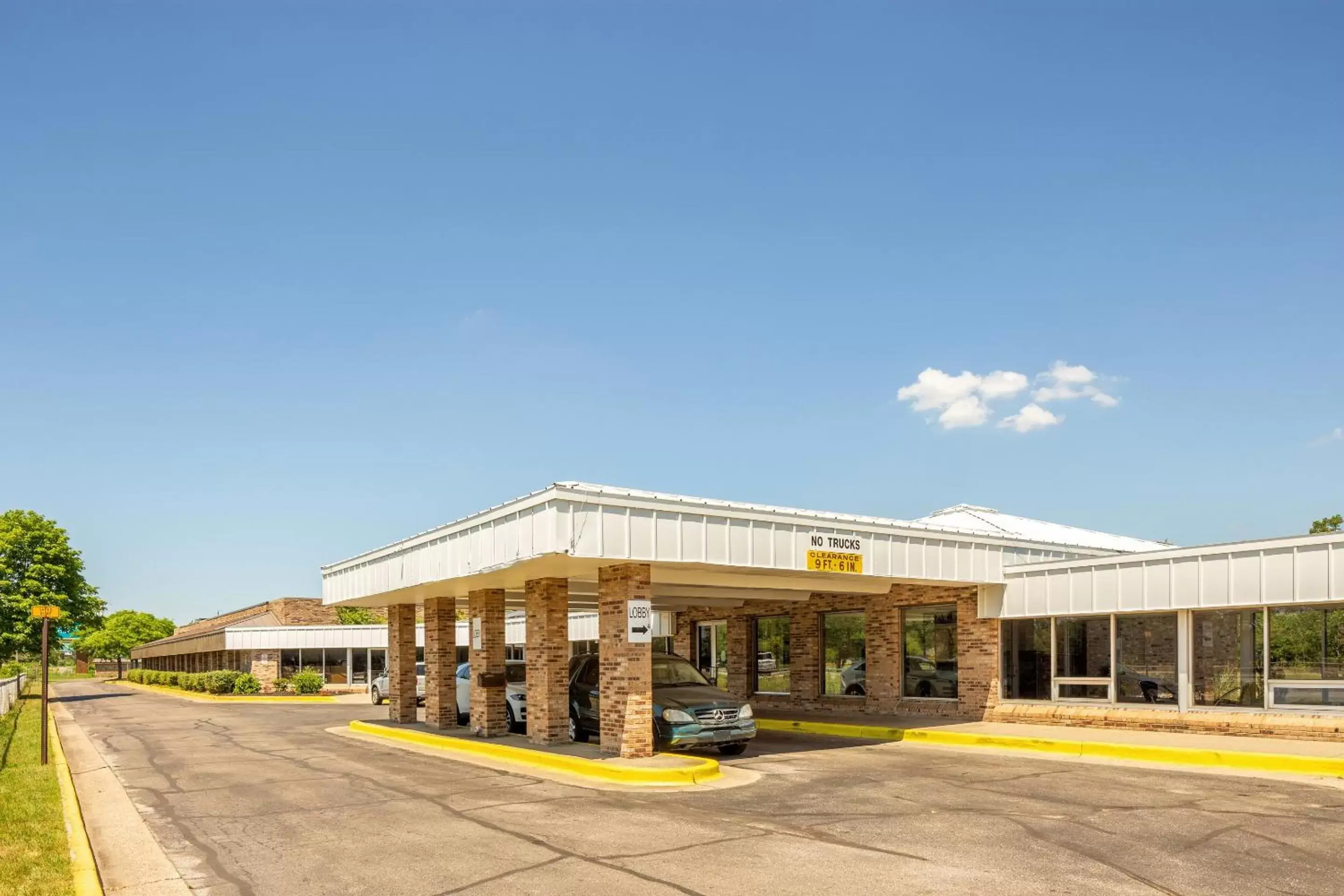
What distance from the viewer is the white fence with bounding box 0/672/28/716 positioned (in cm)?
3165

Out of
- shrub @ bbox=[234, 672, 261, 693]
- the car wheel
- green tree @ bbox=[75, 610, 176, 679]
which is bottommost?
green tree @ bbox=[75, 610, 176, 679]

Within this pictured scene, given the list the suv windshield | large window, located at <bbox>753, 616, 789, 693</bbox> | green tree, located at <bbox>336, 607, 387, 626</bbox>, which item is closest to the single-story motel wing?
large window, located at <bbox>753, 616, 789, 693</bbox>

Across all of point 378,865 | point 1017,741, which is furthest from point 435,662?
point 378,865

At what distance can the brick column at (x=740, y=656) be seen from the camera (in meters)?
29.9

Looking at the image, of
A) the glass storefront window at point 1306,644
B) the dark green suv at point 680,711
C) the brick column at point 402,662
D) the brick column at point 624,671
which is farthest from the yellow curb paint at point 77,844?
the glass storefront window at point 1306,644

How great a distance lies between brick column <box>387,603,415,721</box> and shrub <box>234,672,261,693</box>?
67.1 ft

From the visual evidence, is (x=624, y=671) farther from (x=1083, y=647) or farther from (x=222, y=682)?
(x=222, y=682)

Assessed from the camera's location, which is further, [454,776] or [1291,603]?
[1291,603]

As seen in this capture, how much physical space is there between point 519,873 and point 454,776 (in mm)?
7316

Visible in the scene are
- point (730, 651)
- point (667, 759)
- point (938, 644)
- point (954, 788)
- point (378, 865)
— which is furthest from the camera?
point (730, 651)

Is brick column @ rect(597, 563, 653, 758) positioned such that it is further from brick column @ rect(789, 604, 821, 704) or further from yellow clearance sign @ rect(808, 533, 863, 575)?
brick column @ rect(789, 604, 821, 704)

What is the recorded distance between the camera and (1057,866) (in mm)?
9352

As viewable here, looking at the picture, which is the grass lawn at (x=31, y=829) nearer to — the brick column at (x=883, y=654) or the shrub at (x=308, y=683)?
the brick column at (x=883, y=654)

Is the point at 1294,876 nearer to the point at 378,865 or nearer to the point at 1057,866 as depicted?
the point at 1057,866
